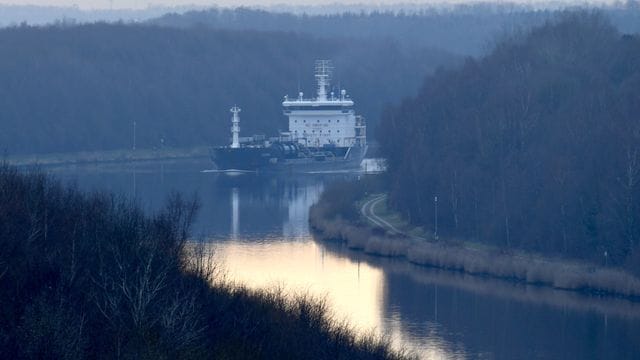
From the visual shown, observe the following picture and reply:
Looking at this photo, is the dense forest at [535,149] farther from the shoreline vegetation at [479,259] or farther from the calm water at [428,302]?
the calm water at [428,302]

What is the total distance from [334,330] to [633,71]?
41.1 ft

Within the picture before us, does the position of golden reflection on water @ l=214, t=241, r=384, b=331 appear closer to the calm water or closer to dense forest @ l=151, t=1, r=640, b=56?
the calm water

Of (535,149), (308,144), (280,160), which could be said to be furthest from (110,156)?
(535,149)

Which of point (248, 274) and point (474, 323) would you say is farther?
point (248, 274)

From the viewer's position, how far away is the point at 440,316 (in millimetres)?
15852

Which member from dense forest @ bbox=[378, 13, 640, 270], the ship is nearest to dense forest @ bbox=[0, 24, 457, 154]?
the ship

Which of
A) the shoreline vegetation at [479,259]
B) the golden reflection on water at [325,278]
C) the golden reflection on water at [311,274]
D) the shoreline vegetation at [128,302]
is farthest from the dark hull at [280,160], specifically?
the shoreline vegetation at [128,302]

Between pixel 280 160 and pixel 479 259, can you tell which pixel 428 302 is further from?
pixel 280 160

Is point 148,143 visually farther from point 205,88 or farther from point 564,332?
point 564,332

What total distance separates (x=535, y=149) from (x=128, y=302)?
11.9 metres

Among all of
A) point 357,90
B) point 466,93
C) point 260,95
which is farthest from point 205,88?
point 466,93

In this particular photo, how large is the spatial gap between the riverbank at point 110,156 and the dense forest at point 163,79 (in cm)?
72

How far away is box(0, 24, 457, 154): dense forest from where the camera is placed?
46250 millimetres

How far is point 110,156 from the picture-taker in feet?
139
